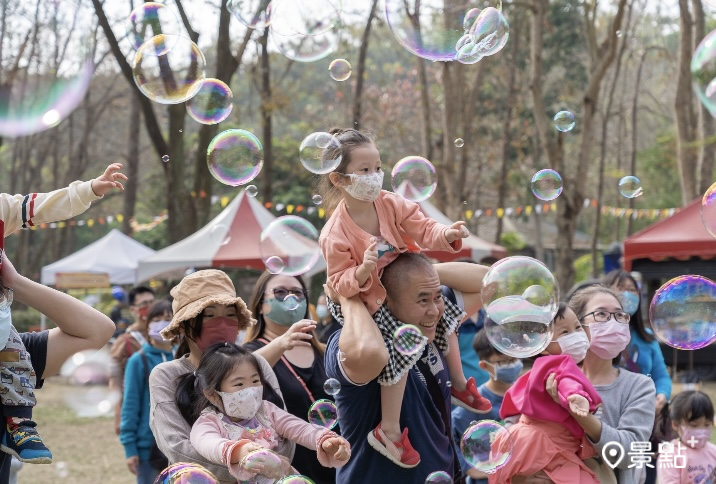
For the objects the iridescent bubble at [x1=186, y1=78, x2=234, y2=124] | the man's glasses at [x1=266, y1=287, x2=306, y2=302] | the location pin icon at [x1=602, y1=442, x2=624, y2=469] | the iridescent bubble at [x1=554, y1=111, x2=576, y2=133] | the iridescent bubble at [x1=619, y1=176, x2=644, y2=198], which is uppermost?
the iridescent bubble at [x1=186, y1=78, x2=234, y2=124]

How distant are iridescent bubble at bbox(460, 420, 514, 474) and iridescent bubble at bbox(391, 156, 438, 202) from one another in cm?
→ 138

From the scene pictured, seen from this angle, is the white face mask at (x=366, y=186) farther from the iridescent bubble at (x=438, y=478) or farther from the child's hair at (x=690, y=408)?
the child's hair at (x=690, y=408)

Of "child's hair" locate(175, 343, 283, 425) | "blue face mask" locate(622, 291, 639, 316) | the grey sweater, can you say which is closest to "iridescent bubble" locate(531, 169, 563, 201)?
"blue face mask" locate(622, 291, 639, 316)

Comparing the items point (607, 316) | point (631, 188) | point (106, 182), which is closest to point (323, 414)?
point (106, 182)

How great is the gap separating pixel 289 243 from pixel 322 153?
173cm

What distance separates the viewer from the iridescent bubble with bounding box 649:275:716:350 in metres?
4.77

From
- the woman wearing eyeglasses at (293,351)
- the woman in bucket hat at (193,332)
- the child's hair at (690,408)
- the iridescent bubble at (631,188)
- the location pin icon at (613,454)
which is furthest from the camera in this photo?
the iridescent bubble at (631,188)

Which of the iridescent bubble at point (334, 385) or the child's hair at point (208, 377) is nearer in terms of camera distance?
the iridescent bubble at point (334, 385)

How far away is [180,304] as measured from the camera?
13.2 feet

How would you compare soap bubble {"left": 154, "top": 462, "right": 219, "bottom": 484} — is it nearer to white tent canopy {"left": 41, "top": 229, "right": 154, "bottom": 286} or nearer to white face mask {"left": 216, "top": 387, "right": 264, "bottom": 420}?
white face mask {"left": 216, "top": 387, "right": 264, "bottom": 420}

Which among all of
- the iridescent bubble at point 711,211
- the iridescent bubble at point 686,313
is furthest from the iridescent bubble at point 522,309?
the iridescent bubble at point 711,211

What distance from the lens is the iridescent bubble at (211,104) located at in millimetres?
5762

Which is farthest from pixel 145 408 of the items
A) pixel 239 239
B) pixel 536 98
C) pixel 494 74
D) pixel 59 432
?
pixel 494 74

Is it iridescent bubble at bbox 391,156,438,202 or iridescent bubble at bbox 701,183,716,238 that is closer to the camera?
iridescent bubble at bbox 391,156,438,202
